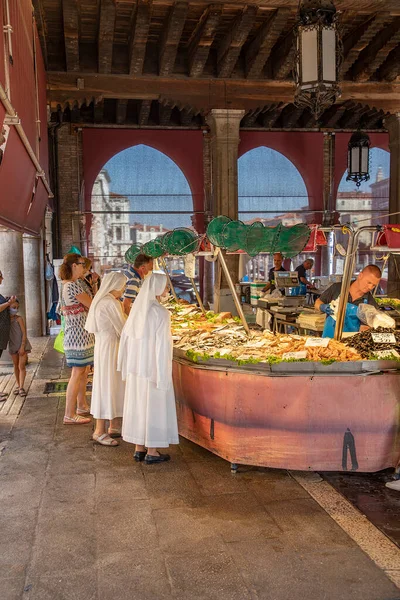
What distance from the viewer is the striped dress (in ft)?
23.2

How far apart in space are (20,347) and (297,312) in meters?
5.01

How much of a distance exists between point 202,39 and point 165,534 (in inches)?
390

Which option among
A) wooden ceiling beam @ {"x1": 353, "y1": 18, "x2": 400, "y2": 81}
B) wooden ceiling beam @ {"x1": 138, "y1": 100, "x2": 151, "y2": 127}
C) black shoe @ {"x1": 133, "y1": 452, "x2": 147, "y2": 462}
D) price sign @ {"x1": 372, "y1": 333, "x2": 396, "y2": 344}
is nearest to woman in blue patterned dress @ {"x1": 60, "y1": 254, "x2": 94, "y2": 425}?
black shoe @ {"x1": 133, "y1": 452, "x2": 147, "y2": 462}

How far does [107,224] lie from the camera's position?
57.4 ft

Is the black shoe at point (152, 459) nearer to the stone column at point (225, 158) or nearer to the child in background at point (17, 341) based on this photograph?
the child in background at point (17, 341)

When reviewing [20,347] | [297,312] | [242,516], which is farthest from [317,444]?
[297,312]

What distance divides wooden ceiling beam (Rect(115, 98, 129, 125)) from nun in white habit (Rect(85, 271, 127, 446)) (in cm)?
1032

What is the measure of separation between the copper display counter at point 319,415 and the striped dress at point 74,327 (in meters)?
2.32

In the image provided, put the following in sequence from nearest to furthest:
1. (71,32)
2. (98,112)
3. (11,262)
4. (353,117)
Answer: (71,32) → (11,262) → (98,112) → (353,117)

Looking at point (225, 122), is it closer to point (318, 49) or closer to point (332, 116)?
point (332, 116)

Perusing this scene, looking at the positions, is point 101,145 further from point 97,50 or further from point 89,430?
point 89,430

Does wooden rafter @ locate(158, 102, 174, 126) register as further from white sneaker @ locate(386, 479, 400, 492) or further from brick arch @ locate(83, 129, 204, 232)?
white sneaker @ locate(386, 479, 400, 492)

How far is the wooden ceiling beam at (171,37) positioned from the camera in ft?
34.6

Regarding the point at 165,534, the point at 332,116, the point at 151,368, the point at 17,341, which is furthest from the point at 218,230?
the point at 332,116
